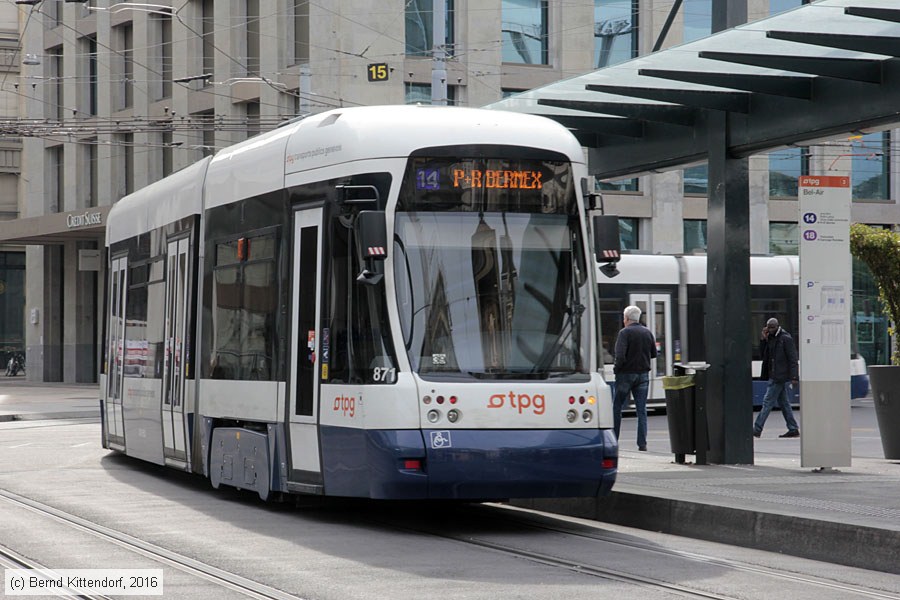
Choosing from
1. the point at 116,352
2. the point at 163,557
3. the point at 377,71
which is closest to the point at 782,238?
the point at 377,71

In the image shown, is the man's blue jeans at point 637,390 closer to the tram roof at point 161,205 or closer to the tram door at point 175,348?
the tram door at point 175,348

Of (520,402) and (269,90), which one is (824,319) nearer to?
(520,402)

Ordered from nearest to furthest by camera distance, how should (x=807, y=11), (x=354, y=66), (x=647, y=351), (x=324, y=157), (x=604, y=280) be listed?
(x=324, y=157) < (x=807, y=11) < (x=647, y=351) < (x=604, y=280) < (x=354, y=66)

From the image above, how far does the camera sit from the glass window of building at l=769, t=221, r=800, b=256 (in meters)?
42.4

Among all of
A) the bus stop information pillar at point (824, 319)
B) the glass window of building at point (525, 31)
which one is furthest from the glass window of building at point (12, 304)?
the bus stop information pillar at point (824, 319)

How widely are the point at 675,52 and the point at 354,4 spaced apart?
945 inches

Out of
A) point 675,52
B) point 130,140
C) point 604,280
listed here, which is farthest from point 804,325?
point 130,140

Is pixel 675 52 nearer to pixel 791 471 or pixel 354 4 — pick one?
pixel 791 471

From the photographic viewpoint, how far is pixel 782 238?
140 feet

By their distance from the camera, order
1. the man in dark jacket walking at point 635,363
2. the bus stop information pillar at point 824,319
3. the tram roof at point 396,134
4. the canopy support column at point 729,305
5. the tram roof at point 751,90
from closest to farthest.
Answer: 1. the tram roof at point 396,134
2. the tram roof at point 751,90
3. the bus stop information pillar at point 824,319
4. the canopy support column at point 729,305
5. the man in dark jacket walking at point 635,363

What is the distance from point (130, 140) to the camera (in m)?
46.2

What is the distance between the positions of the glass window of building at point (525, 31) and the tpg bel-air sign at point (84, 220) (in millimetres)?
13142

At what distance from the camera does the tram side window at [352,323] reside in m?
10.7

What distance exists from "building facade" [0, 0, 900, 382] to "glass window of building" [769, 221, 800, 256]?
6cm
